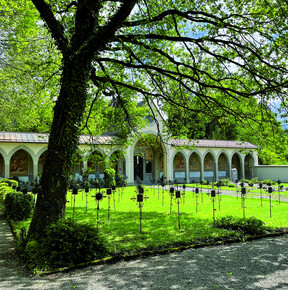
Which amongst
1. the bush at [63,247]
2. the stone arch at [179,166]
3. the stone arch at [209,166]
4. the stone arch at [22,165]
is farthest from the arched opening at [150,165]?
the bush at [63,247]

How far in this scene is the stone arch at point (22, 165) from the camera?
81.7ft

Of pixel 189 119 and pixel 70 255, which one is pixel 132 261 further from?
pixel 189 119

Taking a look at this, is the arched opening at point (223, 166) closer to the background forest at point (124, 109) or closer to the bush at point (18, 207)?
the background forest at point (124, 109)

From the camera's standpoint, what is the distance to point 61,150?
6047 millimetres

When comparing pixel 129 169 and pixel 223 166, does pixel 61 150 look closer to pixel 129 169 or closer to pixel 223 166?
pixel 129 169

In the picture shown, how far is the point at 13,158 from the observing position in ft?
82.0

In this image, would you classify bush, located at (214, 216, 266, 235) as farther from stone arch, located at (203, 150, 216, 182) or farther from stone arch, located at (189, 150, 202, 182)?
stone arch, located at (203, 150, 216, 182)

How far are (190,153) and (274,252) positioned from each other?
1070 inches

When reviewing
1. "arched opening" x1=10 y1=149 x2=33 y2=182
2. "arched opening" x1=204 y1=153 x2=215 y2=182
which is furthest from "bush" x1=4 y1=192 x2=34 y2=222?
"arched opening" x1=204 y1=153 x2=215 y2=182

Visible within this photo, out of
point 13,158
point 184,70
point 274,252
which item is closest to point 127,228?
point 274,252

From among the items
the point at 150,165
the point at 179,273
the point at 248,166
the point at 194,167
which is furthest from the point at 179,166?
the point at 179,273

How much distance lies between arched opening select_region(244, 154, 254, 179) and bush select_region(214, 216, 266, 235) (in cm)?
3218

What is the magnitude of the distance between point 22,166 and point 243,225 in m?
23.3

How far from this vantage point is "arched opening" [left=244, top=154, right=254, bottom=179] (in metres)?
38.0
